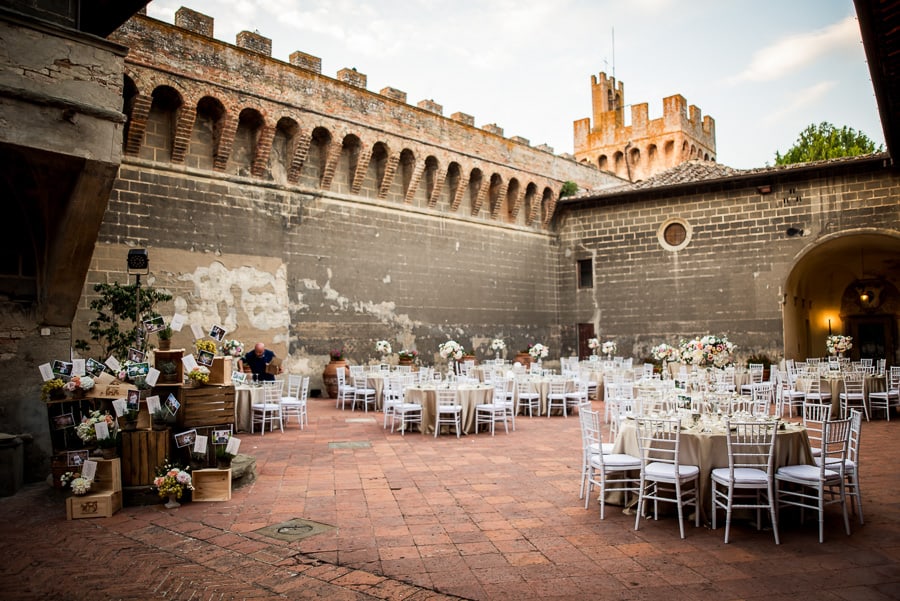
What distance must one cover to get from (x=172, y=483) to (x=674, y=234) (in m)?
17.3

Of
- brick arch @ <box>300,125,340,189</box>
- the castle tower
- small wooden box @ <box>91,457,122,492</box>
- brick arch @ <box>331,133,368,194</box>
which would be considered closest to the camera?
small wooden box @ <box>91,457,122,492</box>

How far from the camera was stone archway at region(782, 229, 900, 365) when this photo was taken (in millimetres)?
18722

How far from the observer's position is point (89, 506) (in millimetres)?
5430

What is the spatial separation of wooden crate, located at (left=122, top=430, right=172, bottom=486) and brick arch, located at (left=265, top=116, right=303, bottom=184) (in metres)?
9.65

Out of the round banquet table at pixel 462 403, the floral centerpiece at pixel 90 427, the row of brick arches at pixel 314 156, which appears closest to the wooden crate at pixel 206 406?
the floral centerpiece at pixel 90 427

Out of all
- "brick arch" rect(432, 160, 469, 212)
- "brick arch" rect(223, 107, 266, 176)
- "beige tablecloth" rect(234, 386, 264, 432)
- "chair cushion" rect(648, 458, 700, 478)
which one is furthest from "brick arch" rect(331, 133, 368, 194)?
"chair cushion" rect(648, 458, 700, 478)

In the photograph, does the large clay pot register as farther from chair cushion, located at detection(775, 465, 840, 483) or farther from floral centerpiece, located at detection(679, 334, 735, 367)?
chair cushion, located at detection(775, 465, 840, 483)

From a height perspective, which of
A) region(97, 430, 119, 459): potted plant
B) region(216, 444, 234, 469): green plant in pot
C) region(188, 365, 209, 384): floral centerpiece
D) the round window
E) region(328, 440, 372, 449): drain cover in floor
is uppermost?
the round window

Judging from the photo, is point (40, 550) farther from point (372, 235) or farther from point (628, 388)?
point (372, 235)

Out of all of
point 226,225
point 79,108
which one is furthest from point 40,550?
point 226,225

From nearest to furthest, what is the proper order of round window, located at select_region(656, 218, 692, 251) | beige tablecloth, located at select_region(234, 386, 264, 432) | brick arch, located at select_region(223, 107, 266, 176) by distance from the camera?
beige tablecloth, located at select_region(234, 386, 264, 432) < brick arch, located at select_region(223, 107, 266, 176) < round window, located at select_region(656, 218, 692, 251)

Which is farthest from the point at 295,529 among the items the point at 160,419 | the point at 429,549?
the point at 160,419

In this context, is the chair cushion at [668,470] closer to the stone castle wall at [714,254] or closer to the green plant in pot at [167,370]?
the green plant in pot at [167,370]

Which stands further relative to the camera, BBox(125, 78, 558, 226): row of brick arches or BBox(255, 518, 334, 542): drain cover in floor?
BBox(125, 78, 558, 226): row of brick arches
